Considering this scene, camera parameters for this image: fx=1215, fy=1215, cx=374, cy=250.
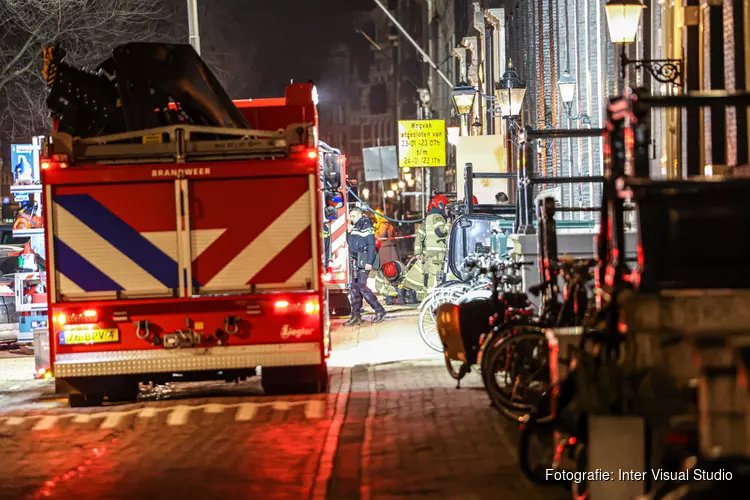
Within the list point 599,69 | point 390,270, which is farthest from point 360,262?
point 599,69

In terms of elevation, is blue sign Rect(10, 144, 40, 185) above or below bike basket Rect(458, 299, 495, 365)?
above

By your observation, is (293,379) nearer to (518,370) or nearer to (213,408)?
(213,408)

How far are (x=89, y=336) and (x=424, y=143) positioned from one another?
23684 millimetres

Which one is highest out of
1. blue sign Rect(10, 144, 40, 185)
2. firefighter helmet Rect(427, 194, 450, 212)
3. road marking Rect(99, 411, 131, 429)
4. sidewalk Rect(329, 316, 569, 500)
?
blue sign Rect(10, 144, 40, 185)

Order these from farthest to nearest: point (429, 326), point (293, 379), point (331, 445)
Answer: point (429, 326)
point (293, 379)
point (331, 445)

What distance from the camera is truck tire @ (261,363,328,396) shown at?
40.3 ft

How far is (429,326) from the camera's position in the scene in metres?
16.5

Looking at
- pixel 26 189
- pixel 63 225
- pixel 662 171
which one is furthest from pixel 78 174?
pixel 662 171

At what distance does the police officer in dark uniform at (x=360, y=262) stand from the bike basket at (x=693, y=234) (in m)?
14.1

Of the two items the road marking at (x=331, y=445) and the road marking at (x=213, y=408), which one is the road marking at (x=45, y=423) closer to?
the road marking at (x=213, y=408)

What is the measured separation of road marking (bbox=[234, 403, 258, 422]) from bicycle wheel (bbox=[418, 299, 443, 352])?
178 inches

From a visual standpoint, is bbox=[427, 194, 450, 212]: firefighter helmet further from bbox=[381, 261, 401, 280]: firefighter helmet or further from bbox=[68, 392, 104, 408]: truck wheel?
bbox=[68, 392, 104, 408]: truck wheel

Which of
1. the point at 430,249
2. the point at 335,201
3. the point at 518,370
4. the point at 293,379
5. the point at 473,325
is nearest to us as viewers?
the point at 518,370

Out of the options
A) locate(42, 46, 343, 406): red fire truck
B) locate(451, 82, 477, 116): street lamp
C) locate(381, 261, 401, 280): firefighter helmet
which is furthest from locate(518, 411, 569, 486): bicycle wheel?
locate(451, 82, 477, 116): street lamp
